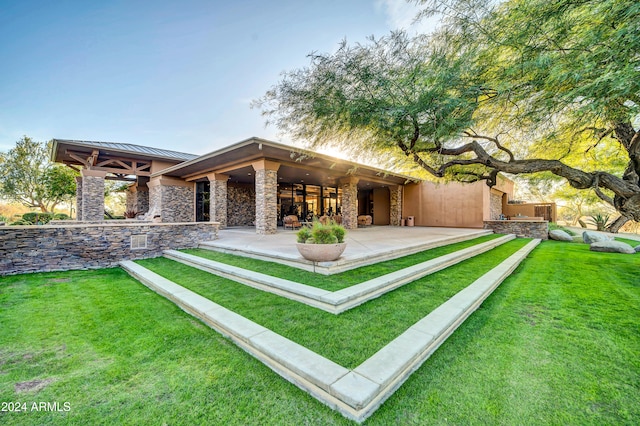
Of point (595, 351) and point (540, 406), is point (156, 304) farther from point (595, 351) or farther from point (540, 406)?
point (595, 351)

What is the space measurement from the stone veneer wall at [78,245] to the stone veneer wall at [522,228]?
1607 cm

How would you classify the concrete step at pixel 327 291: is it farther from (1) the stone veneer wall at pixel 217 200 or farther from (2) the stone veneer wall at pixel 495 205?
(2) the stone veneer wall at pixel 495 205

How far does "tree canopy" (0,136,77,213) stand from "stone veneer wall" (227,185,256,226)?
16.3m

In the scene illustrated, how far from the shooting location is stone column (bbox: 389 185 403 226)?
60.8 feet

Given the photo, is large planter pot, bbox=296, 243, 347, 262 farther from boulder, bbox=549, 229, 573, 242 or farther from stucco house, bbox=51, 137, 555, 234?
boulder, bbox=549, 229, 573, 242

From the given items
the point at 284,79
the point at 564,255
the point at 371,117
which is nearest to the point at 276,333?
the point at 371,117

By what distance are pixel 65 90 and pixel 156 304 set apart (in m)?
12.7

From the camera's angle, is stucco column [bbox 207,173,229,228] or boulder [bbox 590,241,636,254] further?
stucco column [bbox 207,173,229,228]

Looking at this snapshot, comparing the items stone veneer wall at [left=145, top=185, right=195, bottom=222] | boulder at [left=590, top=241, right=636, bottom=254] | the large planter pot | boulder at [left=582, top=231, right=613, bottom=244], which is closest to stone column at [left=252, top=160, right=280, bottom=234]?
the large planter pot

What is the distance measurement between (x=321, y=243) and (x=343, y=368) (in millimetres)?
3061

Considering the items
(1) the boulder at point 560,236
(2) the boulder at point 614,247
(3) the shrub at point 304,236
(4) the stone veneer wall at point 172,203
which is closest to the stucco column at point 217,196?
(4) the stone veneer wall at point 172,203

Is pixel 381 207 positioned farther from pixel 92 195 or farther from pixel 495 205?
pixel 92 195

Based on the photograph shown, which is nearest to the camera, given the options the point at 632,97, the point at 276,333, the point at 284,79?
the point at 276,333

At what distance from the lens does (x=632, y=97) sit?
13.0ft
